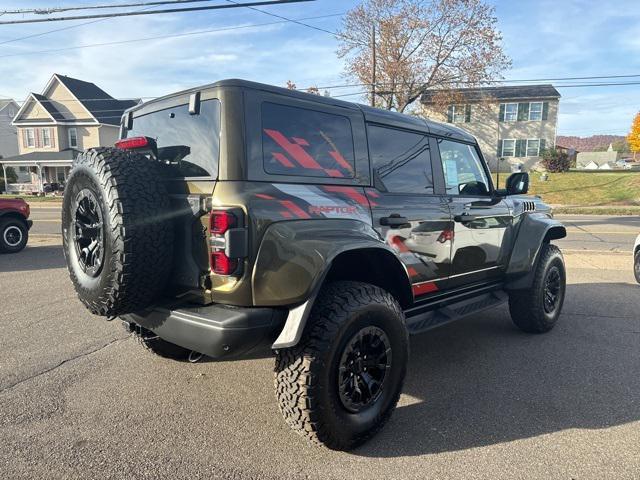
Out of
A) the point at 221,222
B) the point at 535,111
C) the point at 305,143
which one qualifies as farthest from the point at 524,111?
the point at 221,222

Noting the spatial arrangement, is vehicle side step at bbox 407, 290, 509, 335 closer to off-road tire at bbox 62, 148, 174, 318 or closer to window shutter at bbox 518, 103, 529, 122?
off-road tire at bbox 62, 148, 174, 318

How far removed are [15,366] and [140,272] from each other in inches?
86.3

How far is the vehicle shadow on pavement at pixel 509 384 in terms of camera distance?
2920 millimetres

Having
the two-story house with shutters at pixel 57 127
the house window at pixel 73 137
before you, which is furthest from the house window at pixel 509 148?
the house window at pixel 73 137

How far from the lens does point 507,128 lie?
38656mm

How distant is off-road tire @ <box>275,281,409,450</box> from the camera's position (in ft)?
8.40

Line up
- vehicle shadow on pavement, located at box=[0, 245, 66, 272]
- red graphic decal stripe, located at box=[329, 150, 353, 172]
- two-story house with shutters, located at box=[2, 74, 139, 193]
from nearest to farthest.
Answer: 1. red graphic decal stripe, located at box=[329, 150, 353, 172]
2. vehicle shadow on pavement, located at box=[0, 245, 66, 272]
3. two-story house with shutters, located at box=[2, 74, 139, 193]

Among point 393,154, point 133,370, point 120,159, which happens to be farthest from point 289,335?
point 133,370

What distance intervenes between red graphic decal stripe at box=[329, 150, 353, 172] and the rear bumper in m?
1.07

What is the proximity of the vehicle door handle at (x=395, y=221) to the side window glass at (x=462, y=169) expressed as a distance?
2.70ft

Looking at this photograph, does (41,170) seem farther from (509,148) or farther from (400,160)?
(400,160)

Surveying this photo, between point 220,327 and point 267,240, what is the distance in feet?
1.69

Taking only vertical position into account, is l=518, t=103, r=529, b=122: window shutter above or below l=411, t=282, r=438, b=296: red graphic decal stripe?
above

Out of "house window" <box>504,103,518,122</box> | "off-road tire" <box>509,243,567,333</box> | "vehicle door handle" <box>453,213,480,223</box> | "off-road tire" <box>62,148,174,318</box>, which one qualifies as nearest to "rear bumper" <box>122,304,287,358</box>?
"off-road tire" <box>62,148,174,318</box>
